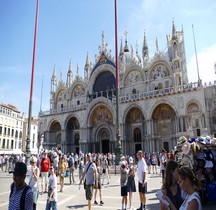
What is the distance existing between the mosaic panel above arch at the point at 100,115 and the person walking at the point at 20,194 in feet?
98.6

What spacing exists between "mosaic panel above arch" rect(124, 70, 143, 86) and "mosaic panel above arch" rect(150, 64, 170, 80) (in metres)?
2.13

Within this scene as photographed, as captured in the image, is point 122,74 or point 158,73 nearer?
point 158,73

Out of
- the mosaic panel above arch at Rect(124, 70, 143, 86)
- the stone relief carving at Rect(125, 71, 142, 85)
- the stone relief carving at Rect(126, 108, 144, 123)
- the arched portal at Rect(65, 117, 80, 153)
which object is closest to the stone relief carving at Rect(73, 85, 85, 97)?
the arched portal at Rect(65, 117, 80, 153)

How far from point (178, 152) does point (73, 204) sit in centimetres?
447

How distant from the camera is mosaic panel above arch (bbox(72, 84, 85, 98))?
131ft

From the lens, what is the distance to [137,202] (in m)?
7.97

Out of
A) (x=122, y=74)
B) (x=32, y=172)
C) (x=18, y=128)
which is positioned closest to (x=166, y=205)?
(x=32, y=172)

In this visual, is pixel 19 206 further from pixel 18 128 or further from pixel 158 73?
pixel 18 128

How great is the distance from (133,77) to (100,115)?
Result: 8.32m

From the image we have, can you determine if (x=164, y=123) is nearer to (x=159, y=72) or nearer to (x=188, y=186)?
(x=159, y=72)

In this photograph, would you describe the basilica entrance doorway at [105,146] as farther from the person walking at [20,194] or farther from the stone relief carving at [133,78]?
the person walking at [20,194]

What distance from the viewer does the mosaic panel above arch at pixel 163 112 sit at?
28309 millimetres

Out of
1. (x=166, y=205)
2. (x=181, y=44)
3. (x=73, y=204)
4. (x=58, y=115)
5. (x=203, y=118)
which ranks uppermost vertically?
(x=181, y=44)

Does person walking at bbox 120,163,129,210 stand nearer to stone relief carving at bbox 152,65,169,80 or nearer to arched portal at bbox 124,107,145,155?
arched portal at bbox 124,107,145,155
